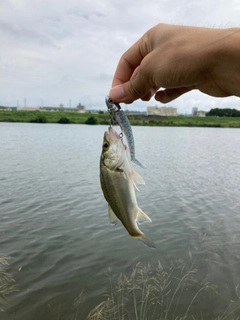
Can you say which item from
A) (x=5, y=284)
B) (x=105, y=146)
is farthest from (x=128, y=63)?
(x=5, y=284)

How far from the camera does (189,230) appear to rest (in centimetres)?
949

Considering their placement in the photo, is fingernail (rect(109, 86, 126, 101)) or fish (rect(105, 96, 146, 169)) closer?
fish (rect(105, 96, 146, 169))

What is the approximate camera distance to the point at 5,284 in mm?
6438

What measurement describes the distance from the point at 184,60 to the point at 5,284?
6.32m

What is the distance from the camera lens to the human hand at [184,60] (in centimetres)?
189

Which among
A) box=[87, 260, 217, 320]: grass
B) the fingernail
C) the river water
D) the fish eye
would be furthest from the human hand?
the river water

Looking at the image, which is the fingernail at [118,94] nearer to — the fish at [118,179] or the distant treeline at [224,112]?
the fish at [118,179]

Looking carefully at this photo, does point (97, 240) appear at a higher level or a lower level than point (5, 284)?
higher

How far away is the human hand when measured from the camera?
6.21 feet

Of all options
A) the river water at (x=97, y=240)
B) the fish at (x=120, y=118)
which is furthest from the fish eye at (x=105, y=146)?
the river water at (x=97, y=240)

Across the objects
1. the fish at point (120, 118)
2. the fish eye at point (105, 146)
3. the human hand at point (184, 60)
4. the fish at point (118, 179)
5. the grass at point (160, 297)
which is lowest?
the grass at point (160, 297)

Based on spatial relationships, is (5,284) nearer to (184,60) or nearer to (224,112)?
(184,60)

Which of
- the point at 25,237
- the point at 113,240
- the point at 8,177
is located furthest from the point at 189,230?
the point at 8,177

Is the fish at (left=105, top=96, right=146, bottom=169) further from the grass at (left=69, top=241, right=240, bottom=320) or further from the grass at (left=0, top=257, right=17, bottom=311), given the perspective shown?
the grass at (left=0, top=257, right=17, bottom=311)
